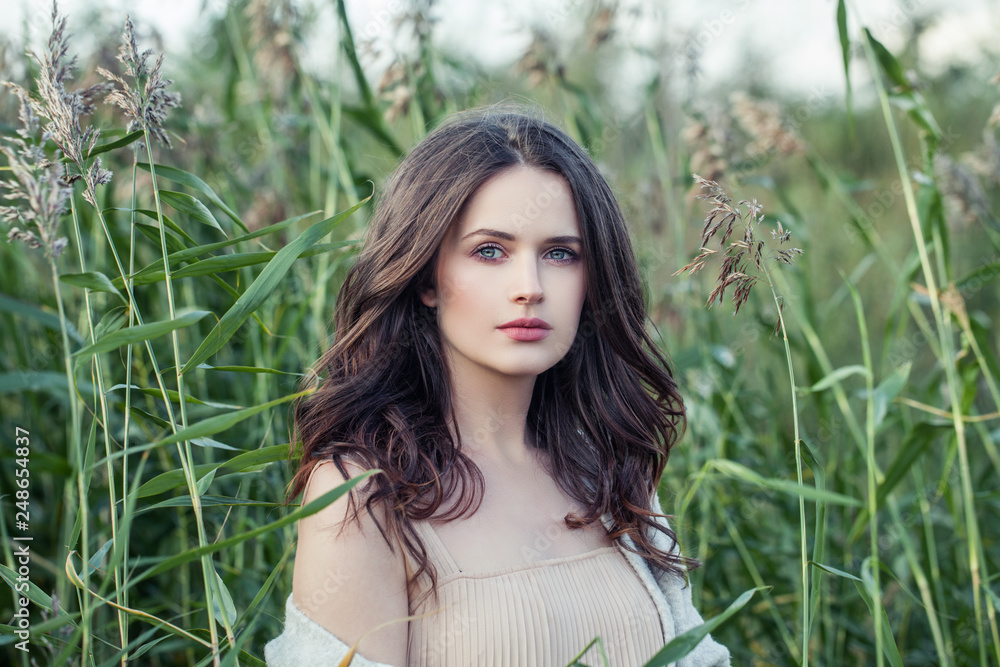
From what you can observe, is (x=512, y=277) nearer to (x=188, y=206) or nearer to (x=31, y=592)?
(x=188, y=206)

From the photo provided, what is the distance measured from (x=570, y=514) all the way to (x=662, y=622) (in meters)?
0.24

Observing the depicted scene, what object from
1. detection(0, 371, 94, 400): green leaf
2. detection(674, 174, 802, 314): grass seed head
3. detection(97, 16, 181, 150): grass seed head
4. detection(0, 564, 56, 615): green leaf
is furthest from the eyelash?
detection(0, 564, 56, 615): green leaf

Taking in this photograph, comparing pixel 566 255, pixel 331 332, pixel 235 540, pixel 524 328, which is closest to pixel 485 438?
pixel 524 328

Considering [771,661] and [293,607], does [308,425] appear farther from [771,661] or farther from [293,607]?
[771,661]

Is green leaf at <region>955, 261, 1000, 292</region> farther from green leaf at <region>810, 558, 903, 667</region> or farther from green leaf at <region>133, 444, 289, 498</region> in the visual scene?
green leaf at <region>133, 444, 289, 498</region>

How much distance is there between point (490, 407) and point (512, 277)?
27 cm

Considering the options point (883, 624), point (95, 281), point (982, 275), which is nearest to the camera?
point (95, 281)

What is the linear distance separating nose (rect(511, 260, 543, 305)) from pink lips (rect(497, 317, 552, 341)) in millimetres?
31

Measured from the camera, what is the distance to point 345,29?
63.3 inches

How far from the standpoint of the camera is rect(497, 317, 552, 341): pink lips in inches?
47.4

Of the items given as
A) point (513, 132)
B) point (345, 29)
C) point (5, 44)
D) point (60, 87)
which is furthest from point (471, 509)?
point (5, 44)

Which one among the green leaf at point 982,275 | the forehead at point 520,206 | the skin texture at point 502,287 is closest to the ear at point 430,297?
the skin texture at point 502,287

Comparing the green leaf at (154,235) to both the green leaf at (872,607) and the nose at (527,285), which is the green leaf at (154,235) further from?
the green leaf at (872,607)

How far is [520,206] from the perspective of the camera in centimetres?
125
